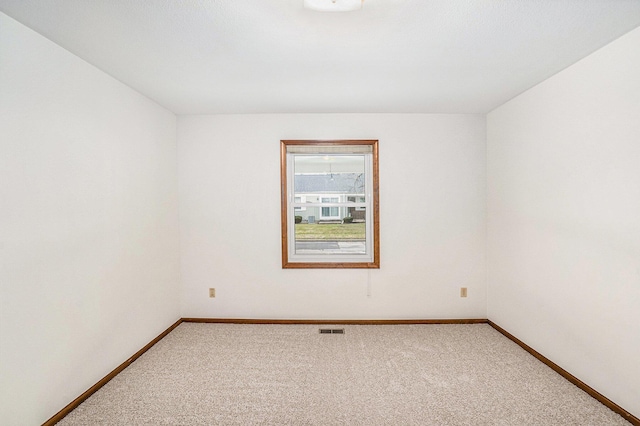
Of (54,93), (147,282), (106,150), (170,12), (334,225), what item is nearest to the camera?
(170,12)

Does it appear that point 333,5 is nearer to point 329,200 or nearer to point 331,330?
point 329,200

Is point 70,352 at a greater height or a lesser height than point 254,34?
lesser

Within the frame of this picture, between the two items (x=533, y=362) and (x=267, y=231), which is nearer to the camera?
(x=533, y=362)

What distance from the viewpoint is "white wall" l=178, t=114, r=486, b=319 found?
12.2ft

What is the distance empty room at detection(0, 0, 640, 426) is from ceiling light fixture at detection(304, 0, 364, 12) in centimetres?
1

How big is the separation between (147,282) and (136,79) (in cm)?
189

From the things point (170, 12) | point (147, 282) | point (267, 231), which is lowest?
point (147, 282)

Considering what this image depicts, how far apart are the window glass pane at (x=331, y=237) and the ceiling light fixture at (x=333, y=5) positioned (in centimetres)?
256

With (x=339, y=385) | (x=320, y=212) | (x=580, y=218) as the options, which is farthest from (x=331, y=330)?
(x=580, y=218)

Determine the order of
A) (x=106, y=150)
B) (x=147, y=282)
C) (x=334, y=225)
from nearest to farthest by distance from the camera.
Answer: (x=106, y=150) < (x=147, y=282) < (x=334, y=225)

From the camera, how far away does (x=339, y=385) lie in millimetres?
2459

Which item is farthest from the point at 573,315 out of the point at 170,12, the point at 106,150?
the point at 106,150

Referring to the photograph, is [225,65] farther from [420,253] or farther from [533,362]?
[533,362]

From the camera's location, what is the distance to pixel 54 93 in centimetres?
208
